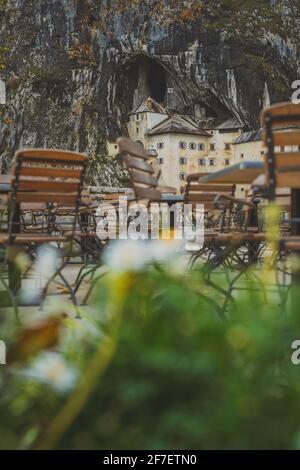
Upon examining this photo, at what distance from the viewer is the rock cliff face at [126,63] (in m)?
28.7

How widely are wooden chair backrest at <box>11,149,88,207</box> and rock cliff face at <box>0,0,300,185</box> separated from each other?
25.2 metres

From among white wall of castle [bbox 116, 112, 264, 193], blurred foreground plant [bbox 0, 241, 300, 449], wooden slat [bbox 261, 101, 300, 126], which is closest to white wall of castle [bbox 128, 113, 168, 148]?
white wall of castle [bbox 116, 112, 264, 193]

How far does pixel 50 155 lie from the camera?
3135 mm

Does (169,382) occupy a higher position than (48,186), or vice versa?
(48,186)

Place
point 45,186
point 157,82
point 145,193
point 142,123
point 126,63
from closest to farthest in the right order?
point 145,193, point 45,186, point 126,63, point 142,123, point 157,82

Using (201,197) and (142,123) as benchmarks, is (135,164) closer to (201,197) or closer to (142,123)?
(201,197)

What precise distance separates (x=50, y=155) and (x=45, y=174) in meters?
0.19

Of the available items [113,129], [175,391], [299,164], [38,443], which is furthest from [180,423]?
[113,129]

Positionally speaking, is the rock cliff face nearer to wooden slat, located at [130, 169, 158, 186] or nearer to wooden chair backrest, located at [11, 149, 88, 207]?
wooden chair backrest, located at [11, 149, 88, 207]

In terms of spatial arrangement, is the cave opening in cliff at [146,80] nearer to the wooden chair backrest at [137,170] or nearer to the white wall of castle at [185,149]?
the white wall of castle at [185,149]

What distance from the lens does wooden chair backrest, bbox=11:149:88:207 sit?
3059 mm

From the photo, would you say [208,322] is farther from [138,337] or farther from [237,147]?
[237,147]

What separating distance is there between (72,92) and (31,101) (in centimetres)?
180

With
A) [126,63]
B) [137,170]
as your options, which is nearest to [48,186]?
[137,170]
